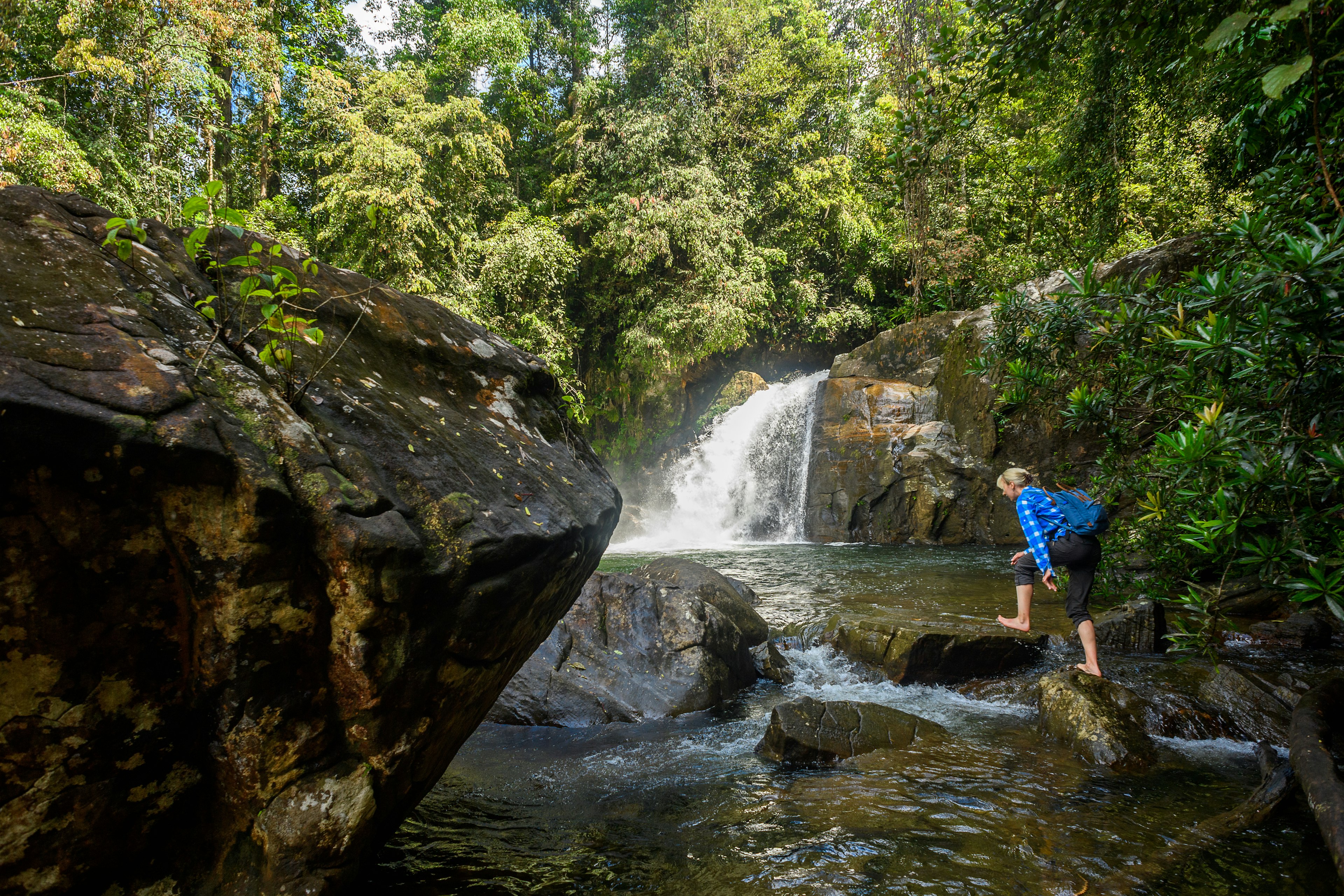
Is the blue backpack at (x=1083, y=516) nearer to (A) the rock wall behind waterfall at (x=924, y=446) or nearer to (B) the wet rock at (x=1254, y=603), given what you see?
(B) the wet rock at (x=1254, y=603)

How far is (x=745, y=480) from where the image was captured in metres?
18.9

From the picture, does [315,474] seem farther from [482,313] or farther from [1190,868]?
[482,313]

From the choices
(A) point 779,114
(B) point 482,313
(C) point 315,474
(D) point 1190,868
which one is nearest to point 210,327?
(C) point 315,474

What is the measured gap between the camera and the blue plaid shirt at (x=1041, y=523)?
5301 mm

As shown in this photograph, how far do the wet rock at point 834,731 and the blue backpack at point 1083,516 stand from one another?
1.91 meters

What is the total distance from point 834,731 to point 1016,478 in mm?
2740

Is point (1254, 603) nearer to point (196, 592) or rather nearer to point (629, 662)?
point (629, 662)

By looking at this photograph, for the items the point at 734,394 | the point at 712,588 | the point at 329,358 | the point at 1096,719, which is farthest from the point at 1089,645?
the point at 734,394

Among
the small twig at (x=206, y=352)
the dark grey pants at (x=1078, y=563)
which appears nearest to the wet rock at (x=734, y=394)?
the dark grey pants at (x=1078, y=563)

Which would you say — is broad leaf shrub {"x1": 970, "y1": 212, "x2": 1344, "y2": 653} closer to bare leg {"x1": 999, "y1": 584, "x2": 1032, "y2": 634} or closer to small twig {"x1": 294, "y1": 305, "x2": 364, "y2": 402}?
bare leg {"x1": 999, "y1": 584, "x2": 1032, "y2": 634}

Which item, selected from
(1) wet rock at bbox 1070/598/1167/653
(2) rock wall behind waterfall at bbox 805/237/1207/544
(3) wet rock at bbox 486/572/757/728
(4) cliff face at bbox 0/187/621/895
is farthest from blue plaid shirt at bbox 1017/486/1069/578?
(2) rock wall behind waterfall at bbox 805/237/1207/544

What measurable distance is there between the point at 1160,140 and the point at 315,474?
58.5ft

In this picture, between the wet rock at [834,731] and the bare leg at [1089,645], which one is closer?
the wet rock at [834,731]

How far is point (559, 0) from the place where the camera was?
23.2 metres
